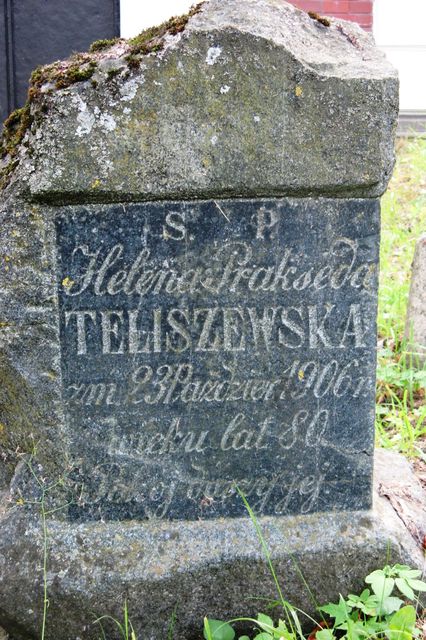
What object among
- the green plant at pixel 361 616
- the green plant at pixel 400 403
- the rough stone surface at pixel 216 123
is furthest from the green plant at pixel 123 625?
the green plant at pixel 400 403

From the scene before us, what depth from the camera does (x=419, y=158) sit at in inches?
245


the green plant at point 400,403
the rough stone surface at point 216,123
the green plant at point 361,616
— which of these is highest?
the rough stone surface at point 216,123

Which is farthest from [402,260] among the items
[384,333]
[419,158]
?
[419,158]

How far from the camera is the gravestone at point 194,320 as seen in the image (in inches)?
79.7

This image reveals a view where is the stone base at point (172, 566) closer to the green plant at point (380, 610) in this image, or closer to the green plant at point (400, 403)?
the green plant at point (380, 610)

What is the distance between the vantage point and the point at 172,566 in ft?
7.13

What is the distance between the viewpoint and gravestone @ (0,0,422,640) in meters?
2.03

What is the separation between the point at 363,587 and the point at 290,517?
0.28m

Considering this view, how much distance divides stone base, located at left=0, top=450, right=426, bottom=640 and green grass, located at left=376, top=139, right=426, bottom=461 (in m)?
1.00

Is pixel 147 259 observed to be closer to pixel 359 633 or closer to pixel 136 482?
pixel 136 482

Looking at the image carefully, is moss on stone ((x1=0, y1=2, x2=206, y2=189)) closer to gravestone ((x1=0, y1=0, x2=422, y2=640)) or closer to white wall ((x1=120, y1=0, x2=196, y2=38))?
gravestone ((x1=0, y1=0, x2=422, y2=640))

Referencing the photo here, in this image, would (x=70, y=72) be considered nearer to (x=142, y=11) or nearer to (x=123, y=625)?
(x=123, y=625)

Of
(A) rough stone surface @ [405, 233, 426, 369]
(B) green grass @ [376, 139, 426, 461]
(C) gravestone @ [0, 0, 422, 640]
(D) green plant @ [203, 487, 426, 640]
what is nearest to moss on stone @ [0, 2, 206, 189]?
(C) gravestone @ [0, 0, 422, 640]

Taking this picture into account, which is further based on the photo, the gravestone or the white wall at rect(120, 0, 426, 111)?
the white wall at rect(120, 0, 426, 111)
